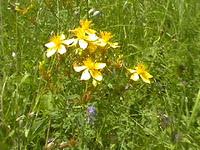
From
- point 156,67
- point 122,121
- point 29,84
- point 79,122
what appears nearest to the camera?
point 79,122

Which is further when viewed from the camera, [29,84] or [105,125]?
[29,84]

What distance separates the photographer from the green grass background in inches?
58.6

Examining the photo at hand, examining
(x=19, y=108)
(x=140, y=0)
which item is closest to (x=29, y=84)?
(x=19, y=108)

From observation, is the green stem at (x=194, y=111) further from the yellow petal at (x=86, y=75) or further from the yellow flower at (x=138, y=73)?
the yellow petal at (x=86, y=75)

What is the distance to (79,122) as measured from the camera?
147 centimetres

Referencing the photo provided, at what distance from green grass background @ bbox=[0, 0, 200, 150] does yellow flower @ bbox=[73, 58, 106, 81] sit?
6 centimetres

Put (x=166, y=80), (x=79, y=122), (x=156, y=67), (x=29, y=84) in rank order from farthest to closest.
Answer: (x=156, y=67), (x=166, y=80), (x=29, y=84), (x=79, y=122)

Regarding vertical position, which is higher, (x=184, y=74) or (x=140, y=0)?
(x=140, y=0)

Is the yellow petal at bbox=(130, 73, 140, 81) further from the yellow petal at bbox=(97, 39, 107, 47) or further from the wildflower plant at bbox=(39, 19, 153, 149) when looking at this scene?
the yellow petal at bbox=(97, 39, 107, 47)

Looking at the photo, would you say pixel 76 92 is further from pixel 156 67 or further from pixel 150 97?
pixel 156 67

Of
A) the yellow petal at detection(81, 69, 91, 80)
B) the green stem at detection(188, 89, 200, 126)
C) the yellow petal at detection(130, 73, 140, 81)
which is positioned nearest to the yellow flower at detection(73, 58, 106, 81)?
the yellow petal at detection(81, 69, 91, 80)

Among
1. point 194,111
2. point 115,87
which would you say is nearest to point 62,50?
point 115,87

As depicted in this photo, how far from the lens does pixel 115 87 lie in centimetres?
158

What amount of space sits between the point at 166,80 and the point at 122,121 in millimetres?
355
